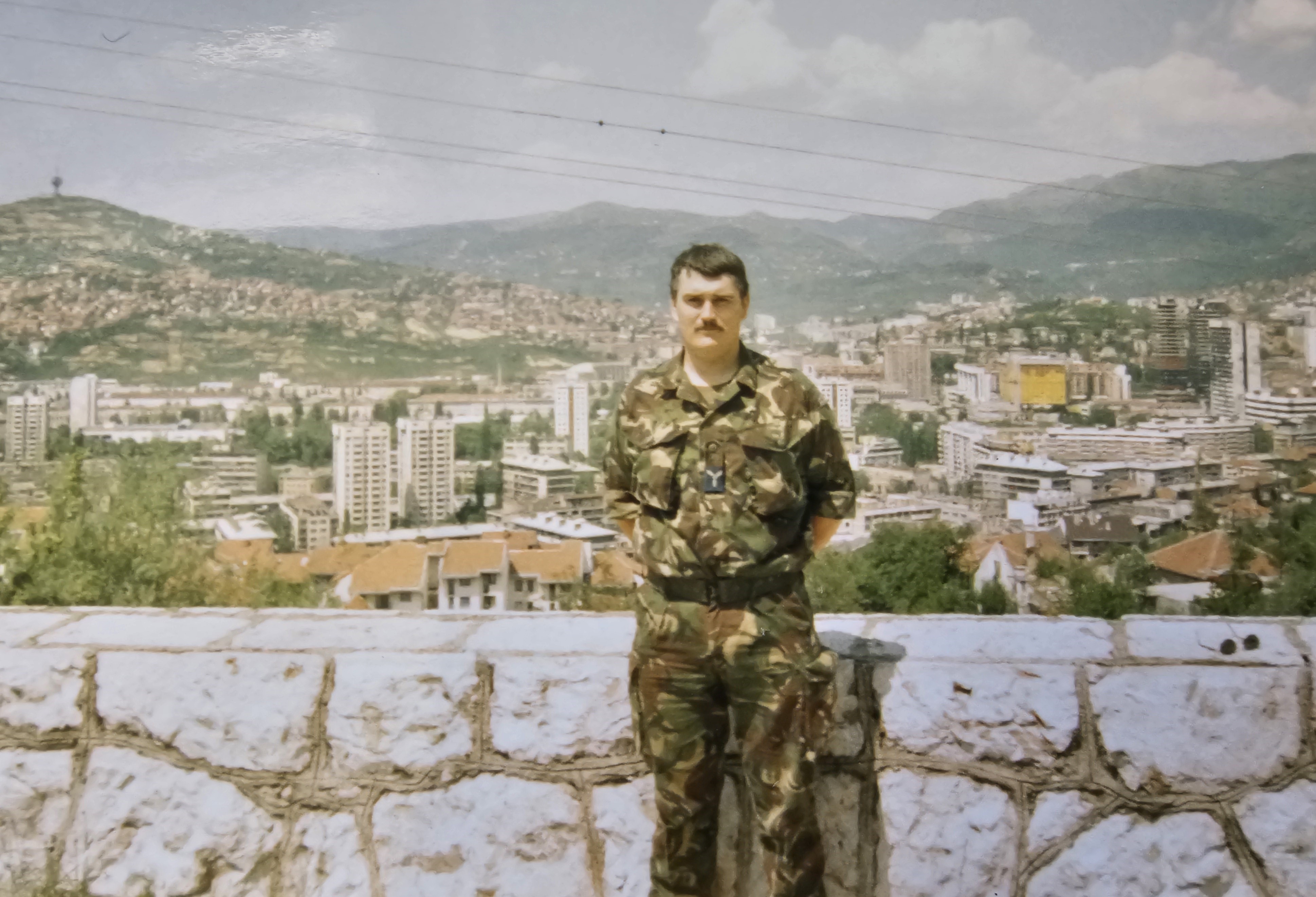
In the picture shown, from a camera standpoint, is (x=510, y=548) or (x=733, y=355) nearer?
(x=733, y=355)

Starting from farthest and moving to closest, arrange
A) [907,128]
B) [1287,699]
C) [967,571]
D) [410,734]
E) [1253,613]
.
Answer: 1. [907,128]
2. [967,571]
3. [1253,613]
4. [410,734]
5. [1287,699]

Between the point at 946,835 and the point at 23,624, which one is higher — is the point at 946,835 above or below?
below

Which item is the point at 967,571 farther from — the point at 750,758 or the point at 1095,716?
the point at 750,758

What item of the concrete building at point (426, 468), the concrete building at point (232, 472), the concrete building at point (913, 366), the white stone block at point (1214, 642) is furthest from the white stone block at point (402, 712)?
the concrete building at point (913, 366)

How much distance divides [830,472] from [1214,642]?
2.82 feet

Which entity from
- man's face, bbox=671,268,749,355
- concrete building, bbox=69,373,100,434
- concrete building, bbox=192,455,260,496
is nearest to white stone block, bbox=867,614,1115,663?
man's face, bbox=671,268,749,355

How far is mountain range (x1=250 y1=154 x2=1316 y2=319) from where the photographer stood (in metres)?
3.38

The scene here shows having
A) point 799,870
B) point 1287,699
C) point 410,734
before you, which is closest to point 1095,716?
point 1287,699

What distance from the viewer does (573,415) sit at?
10.5 feet

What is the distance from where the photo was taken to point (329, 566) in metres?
3.22

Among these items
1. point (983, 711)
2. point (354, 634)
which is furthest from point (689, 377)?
point (354, 634)

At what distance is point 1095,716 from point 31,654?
215cm

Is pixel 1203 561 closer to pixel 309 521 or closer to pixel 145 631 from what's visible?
pixel 145 631

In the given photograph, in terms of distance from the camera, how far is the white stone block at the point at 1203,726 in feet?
5.00
